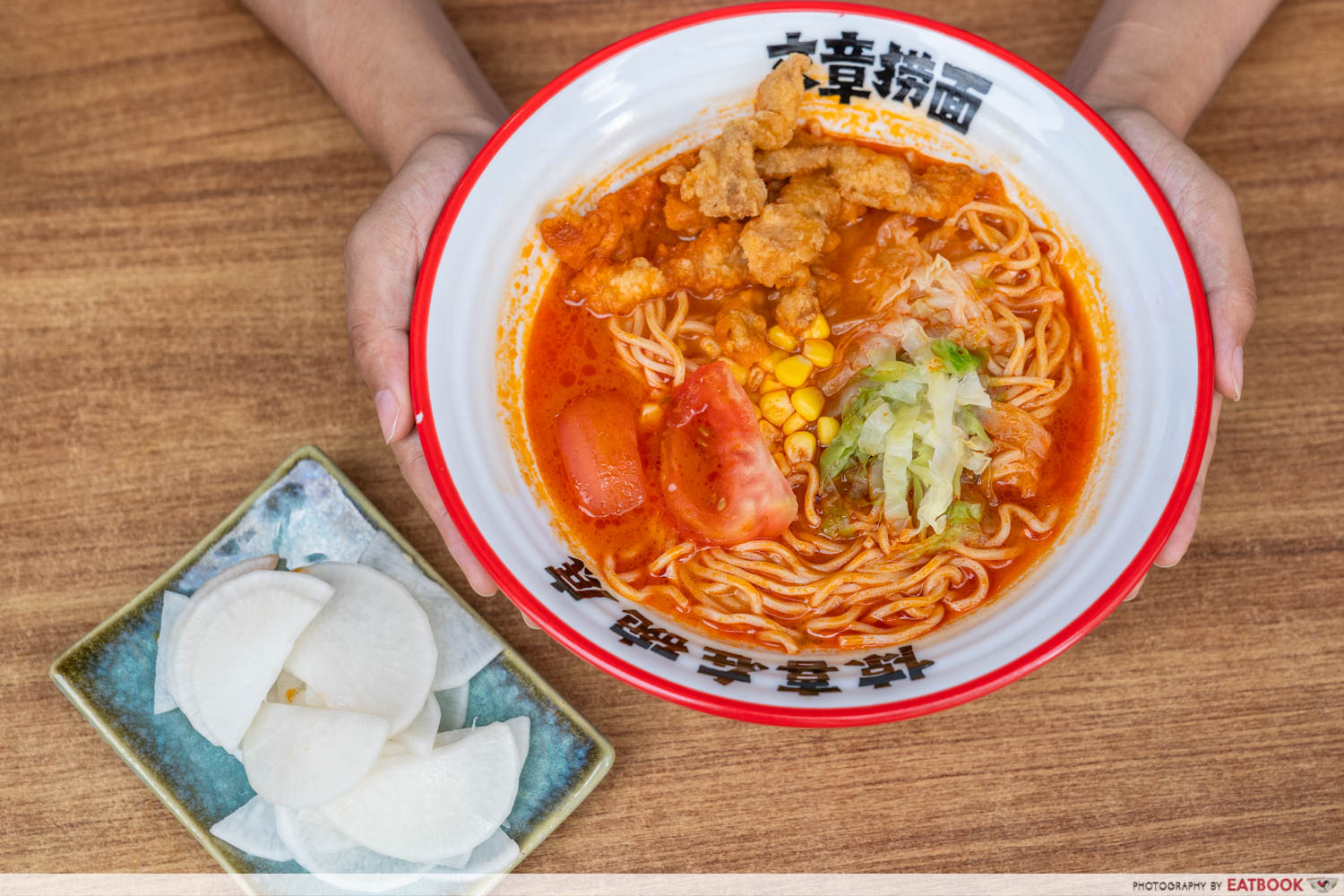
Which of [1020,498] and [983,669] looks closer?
[983,669]

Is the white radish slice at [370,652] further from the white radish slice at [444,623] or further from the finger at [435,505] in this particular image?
the finger at [435,505]

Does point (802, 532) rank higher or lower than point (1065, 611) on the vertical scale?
lower

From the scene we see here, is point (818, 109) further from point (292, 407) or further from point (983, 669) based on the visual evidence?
point (292, 407)

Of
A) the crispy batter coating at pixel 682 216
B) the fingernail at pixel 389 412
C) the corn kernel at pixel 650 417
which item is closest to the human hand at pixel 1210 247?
the crispy batter coating at pixel 682 216

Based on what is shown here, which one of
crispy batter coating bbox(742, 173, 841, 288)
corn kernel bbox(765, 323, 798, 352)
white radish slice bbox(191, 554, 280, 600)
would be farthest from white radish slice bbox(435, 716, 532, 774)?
crispy batter coating bbox(742, 173, 841, 288)

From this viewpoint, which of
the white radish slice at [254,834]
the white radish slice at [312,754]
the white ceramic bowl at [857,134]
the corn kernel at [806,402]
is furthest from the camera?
the corn kernel at [806,402]

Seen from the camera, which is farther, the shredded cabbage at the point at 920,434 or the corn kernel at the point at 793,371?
the corn kernel at the point at 793,371

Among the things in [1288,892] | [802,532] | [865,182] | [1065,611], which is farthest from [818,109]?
[1288,892]

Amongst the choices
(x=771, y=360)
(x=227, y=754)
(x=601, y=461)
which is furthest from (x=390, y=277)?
(x=227, y=754)
